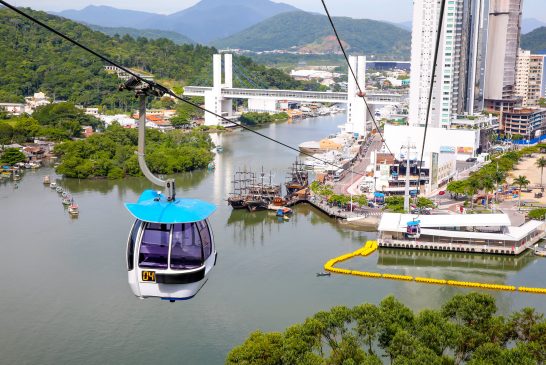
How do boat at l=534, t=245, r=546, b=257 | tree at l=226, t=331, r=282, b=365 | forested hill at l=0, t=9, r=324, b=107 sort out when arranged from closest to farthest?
tree at l=226, t=331, r=282, b=365
boat at l=534, t=245, r=546, b=257
forested hill at l=0, t=9, r=324, b=107

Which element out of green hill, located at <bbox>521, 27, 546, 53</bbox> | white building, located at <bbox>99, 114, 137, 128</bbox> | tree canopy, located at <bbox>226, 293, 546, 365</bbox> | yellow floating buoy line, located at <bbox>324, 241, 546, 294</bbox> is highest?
green hill, located at <bbox>521, 27, 546, 53</bbox>

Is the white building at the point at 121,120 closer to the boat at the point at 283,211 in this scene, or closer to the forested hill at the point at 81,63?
the forested hill at the point at 81,63

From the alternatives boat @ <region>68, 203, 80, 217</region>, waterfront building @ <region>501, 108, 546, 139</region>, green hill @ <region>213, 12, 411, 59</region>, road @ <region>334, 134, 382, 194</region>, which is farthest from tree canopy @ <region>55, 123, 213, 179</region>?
green hill @ <region>213, 12, 411, 59</region>

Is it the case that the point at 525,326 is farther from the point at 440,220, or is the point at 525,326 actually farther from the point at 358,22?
the point at 358,22

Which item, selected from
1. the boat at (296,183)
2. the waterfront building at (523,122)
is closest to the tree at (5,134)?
the boat at (296,183)

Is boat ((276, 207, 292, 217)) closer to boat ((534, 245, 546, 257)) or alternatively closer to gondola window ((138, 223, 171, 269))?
boat ((534, 245, 546, 257))

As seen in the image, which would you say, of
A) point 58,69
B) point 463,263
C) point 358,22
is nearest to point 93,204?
point 463,263
